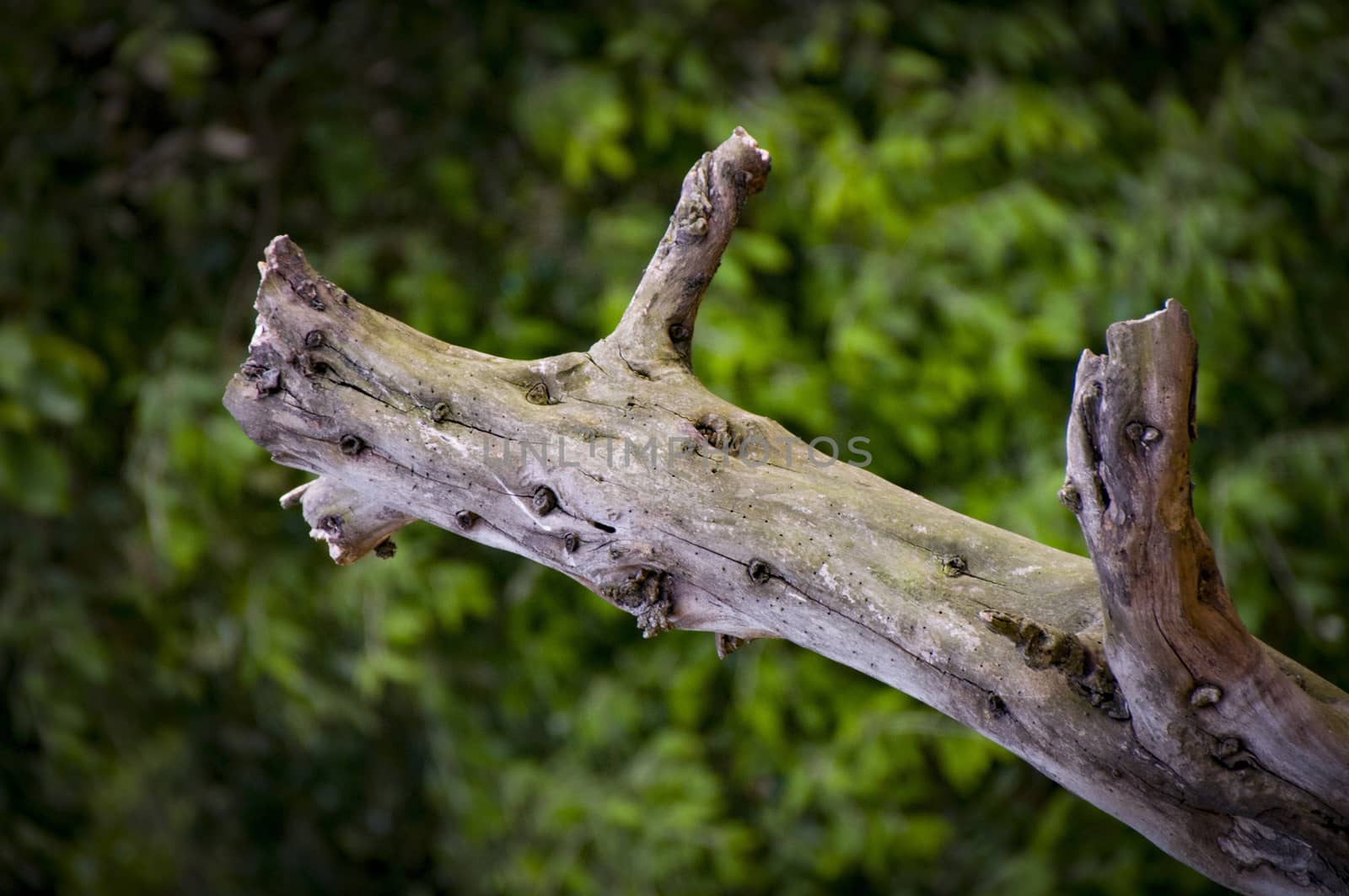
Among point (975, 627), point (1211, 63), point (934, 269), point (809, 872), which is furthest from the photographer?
point (1211, 63)

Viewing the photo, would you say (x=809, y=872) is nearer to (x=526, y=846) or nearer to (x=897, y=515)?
(x=526, y=846)

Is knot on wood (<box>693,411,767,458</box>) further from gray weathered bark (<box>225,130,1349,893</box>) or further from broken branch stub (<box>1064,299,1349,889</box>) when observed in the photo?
broken branch stub (<box>1064,299,1349,889</box>)

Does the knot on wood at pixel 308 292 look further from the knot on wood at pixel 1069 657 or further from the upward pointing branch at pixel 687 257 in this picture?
the knot on wood at pixel 1069 657

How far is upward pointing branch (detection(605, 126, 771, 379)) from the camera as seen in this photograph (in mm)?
711

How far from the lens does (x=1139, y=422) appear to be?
480 mm

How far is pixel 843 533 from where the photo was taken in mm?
629

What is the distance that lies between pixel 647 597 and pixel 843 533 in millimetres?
122

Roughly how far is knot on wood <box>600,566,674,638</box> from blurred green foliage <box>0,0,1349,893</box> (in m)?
0.75

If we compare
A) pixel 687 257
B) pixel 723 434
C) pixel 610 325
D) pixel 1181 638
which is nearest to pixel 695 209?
pixel 687 257

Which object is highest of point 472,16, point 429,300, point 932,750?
point 472,16

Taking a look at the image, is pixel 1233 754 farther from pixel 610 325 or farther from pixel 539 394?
pixel 610 325

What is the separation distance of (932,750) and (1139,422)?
1.14 meters

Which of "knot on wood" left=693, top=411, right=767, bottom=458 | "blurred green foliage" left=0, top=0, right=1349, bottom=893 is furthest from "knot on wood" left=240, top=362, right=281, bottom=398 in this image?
"blurred green foliage" left=0, top=0, right=1349, bottom=893

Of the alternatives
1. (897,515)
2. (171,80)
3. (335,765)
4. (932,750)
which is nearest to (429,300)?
(171,80)
